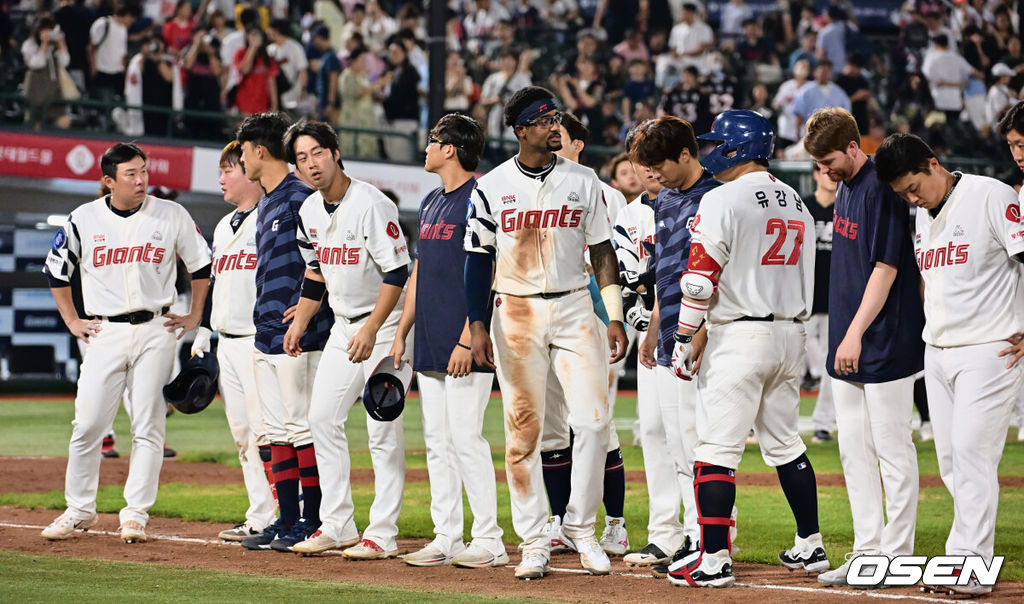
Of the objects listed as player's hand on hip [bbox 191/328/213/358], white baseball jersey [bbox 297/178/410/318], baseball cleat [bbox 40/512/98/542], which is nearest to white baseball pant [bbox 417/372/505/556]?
white baseball jersey [bbox 297/178/410/318]

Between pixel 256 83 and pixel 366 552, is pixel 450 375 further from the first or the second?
pixel 256 83

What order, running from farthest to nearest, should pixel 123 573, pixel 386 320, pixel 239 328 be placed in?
1. pixel 239 328
2. pixel 386 320
3. pixel 123 573

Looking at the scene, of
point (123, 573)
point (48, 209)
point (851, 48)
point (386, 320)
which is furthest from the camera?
point (851, 48)

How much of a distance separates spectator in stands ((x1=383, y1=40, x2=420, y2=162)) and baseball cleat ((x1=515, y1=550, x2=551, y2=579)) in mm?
14597

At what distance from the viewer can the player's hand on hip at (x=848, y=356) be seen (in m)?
6.12

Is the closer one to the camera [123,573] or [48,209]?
[123,573]

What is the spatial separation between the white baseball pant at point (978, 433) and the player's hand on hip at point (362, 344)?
2945mm

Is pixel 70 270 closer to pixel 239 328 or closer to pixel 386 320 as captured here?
pixel 239 328

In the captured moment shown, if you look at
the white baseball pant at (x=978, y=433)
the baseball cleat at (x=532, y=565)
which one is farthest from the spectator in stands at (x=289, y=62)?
the white baseball pant at (x=978, y=433)

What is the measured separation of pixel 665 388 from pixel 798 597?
1351mm

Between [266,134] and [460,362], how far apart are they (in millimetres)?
2078

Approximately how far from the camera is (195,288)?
849cm

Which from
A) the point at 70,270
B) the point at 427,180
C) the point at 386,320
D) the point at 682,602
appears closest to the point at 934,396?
the point at 682,602

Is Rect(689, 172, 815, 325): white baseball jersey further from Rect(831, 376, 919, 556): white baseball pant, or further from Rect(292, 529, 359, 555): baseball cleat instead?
Rect(292, 529, 359, 555): baseball cleat
